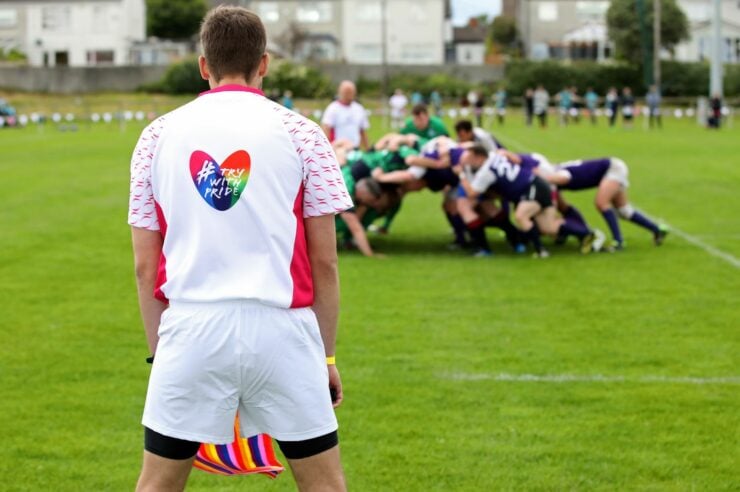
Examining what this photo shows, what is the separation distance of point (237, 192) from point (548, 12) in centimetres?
10260

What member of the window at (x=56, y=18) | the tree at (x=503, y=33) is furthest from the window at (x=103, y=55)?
the tree at (x=503, y=33)

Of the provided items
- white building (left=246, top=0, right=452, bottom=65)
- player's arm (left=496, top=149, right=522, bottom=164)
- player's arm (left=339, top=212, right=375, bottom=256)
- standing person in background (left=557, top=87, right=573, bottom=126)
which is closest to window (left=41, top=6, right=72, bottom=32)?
white building (left=246, top=0, right=452, bottom=65)

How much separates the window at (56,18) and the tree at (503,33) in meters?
35.7

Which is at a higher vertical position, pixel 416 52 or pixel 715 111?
pixel 416 52

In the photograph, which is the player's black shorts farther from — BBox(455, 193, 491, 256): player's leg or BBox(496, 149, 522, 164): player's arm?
BBox(455, 193, 491, 256): player's leg

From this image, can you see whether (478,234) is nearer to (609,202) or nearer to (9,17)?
(609,202)

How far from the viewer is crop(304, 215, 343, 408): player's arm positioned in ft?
13.1

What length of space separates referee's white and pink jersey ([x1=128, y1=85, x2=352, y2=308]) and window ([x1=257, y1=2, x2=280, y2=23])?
104 m

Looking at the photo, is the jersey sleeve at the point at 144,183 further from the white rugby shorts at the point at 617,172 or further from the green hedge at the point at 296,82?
the green hedge at the point at 296,82

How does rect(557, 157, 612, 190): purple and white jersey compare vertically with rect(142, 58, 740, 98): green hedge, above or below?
below

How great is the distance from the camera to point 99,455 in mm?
6684

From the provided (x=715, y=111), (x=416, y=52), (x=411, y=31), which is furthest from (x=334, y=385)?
(x=416, y=52)

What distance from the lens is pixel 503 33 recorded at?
10981 cm

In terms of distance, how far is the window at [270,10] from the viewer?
348 ft
